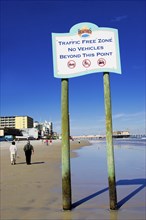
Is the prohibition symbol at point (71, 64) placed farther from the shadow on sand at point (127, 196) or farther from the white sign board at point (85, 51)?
the shadow on sand at point (127, 196)

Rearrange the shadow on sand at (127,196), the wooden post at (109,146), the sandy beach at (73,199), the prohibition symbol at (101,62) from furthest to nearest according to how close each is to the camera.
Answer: the shadow on sand at (127,196) < the prohibition symbol at (101,62) < the wooden post at (109,146) < the sandy beach at (73,199)

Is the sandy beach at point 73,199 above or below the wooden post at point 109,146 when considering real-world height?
below

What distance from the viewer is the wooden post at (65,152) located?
267 inches

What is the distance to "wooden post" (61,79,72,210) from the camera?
6781 millimetres

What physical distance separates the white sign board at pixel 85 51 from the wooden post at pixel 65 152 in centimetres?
38

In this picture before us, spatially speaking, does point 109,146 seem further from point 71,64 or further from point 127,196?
point 71,64

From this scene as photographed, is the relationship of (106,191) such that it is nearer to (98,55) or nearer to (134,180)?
(134,180)

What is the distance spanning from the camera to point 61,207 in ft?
22.6

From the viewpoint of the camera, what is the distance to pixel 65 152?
22.6ft

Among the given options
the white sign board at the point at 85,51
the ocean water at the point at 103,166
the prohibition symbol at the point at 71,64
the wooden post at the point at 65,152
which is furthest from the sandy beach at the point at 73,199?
the prohibition symbol at the point at 71,64

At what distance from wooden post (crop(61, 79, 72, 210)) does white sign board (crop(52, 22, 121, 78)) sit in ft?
1.24

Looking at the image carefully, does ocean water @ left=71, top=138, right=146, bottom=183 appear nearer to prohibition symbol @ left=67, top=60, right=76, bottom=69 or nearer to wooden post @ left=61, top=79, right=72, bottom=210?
wooden post @ left=61, top=79, right=72, bottom=210

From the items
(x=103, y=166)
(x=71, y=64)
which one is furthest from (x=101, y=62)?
(x=103, y=166)

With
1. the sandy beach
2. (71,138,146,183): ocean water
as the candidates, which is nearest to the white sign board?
the sandy beach
